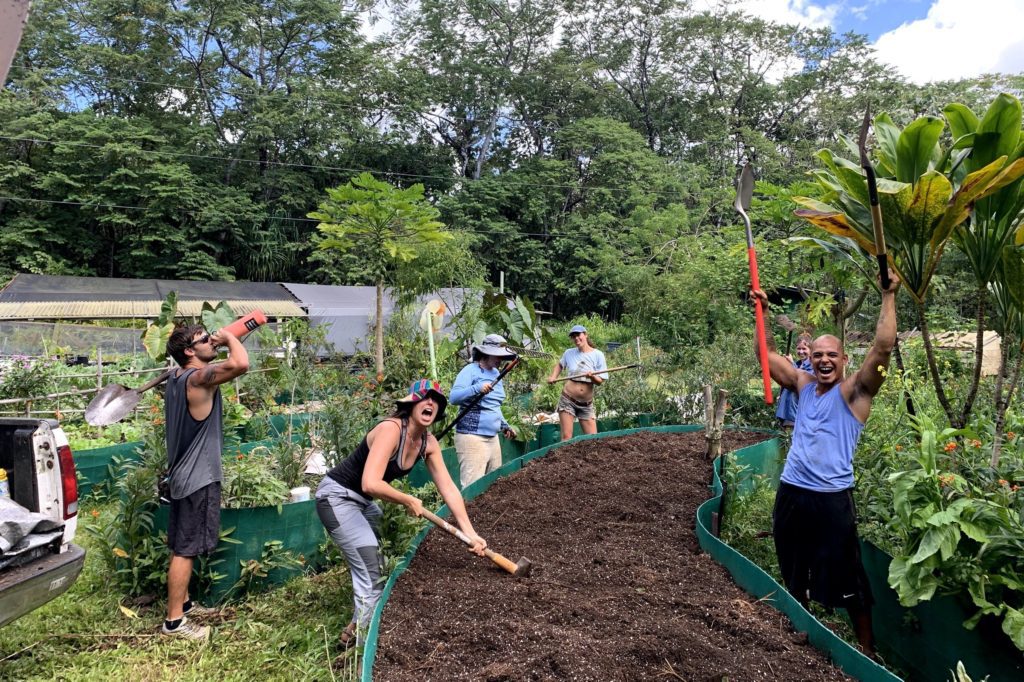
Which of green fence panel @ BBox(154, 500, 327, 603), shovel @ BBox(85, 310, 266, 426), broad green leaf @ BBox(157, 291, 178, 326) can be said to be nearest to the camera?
green fence panel @ BBox(154, 500, 327, 603)

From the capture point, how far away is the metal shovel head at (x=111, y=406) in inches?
154

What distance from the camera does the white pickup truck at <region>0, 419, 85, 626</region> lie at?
2467mm

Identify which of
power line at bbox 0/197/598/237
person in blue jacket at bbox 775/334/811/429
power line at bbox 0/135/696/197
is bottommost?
person in blue jacket at bbox 775/334/811/429

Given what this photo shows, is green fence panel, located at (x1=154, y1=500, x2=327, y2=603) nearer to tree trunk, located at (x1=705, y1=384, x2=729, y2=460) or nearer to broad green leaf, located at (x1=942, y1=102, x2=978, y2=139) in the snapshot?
tree trunk, located at (x1=705, y1=384, x2=729, y2=460)

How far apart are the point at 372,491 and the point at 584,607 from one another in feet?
3.56

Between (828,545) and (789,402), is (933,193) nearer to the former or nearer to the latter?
(828,545)

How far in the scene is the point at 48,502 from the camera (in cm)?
285

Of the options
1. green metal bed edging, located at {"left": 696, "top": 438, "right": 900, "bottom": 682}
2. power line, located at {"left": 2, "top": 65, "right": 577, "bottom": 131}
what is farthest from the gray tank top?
power line, located at {"left": 2, "top": 65, "right": 577, "bottom": 131}

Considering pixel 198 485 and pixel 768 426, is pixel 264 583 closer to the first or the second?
pixel 198 485

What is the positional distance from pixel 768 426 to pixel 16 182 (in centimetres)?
2474

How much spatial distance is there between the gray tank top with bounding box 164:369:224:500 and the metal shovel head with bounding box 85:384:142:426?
83cm

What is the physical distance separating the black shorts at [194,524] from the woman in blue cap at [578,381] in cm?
334

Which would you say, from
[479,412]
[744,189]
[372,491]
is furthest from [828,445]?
[479,412]

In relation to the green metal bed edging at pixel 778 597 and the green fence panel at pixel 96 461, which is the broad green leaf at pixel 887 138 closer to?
the green metal bed edging at pixel 778 597
